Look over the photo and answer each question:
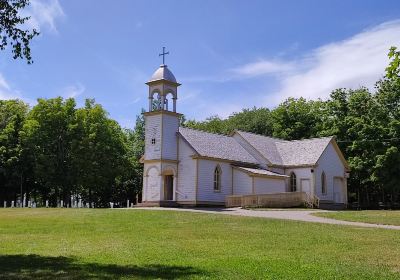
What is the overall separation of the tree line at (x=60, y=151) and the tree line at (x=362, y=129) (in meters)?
23.0

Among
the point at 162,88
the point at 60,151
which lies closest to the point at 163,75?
the point at 162,88

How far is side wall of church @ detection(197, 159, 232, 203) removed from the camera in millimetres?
39969

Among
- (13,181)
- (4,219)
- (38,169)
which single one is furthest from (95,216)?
(13,181)

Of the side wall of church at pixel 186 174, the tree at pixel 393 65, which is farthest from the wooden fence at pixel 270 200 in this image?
the tree at pixel 393 65

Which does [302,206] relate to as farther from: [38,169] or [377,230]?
A: [38,169]

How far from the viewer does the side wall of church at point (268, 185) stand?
136 feet

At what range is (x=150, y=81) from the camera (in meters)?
41.4

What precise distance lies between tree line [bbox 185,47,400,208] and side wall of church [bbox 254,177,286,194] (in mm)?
12223

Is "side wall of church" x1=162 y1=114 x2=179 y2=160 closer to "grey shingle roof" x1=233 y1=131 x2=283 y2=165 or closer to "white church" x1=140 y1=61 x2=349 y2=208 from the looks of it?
"white church" x1=140 y1=61 x2=349 y2=208

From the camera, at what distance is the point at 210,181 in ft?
134

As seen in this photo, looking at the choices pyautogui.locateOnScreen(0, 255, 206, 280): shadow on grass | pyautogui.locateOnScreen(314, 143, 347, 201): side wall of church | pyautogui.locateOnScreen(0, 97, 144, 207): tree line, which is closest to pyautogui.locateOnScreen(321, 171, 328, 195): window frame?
pyautogui.locateOnScreen(314, 143, 347, 201): side wall of church

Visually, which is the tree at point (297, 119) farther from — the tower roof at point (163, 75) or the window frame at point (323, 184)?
the tower roof at point (163, 75)

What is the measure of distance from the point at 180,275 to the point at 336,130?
47.9 metres

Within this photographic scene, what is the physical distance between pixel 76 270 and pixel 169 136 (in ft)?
97.1
